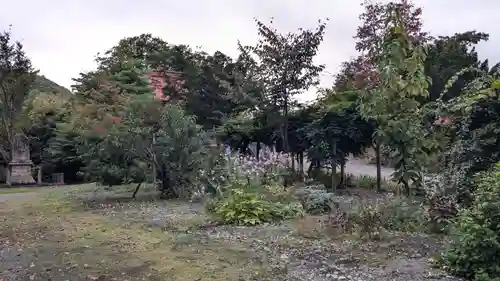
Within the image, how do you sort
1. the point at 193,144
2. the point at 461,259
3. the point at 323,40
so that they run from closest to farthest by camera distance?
the point at 461,259, the point at 193,144, the point at 323,40

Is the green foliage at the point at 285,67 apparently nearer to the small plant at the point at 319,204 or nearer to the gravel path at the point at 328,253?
the small plant at the point at 319,204

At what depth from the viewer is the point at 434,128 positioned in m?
6.71

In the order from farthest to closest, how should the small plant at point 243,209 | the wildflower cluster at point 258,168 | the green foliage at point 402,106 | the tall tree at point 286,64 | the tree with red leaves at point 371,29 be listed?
the tree with red leaves at point 371,29, the tall tree at point 286,64, the wildflower cluster at point 258,168, the small plant at point 243,209, the green foliage at point 402,106

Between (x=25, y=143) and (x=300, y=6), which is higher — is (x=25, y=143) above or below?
below

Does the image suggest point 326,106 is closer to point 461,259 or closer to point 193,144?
point 193,144

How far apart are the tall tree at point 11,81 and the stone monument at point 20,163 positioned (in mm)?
337

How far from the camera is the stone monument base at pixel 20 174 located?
53.1ft

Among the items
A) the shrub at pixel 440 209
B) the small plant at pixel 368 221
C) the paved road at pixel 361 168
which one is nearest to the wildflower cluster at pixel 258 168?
the small plant at pixel 368 221

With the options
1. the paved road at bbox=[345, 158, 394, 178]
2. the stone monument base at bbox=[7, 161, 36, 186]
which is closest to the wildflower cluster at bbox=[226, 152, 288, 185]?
the paved road at bbox=[345, 158, 394, 178]

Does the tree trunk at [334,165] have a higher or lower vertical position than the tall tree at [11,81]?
lower

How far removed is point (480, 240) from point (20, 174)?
54.4 feet

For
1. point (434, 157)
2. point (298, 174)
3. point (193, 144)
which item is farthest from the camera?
point (298, 174)

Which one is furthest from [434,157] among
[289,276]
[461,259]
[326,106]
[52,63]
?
[52,63]

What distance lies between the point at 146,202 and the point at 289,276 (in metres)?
5.93
